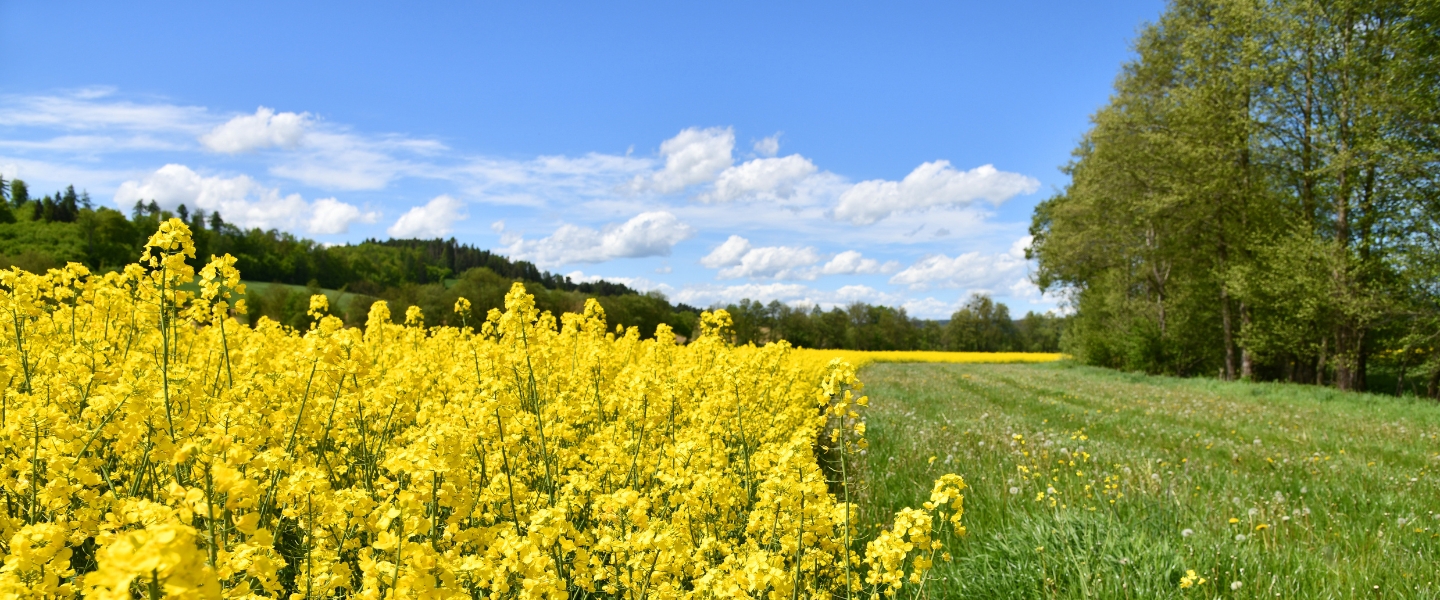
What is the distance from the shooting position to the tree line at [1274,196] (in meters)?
14.5

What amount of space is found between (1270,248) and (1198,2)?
9.08 meters

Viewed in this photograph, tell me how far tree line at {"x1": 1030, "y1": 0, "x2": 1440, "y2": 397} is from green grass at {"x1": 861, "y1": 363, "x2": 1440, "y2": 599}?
7363 millimetres

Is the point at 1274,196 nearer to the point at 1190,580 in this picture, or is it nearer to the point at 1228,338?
the point at 1228,338

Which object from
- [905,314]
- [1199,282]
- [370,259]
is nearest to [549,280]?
[370,259]

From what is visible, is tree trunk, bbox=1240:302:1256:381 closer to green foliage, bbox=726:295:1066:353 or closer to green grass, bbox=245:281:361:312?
green grass, bbox=245:281:361:312

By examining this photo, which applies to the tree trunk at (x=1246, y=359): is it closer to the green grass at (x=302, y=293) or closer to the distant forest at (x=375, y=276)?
the distant forest at (x=375, y=276)

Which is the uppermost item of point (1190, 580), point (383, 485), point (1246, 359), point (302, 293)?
point (302, 293)

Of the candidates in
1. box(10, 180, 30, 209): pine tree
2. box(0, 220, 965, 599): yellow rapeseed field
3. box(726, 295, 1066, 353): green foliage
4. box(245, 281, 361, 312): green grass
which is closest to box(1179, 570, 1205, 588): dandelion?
box(0, 220, 965, 599): yellow rapeseed field

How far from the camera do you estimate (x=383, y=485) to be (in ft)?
9.76

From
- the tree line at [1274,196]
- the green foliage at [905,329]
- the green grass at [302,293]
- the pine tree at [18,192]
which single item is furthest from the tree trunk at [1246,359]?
the pine tree at [18,192]

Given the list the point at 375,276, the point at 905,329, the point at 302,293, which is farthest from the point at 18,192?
the point at 905,329

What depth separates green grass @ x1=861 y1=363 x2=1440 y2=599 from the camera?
3.37m

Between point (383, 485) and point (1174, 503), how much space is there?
4.97 metres

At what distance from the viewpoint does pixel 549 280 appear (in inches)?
4530
